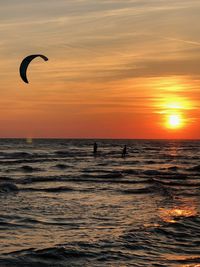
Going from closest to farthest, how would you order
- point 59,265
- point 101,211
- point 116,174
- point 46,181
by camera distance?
1. point 59,265
2. point 101,211
3. point 46,181
4. point 116,174

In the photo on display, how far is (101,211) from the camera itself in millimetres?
17250

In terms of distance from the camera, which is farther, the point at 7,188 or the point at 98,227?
the point at 7,188

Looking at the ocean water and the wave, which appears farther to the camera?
the wave

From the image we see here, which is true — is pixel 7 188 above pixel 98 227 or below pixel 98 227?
above

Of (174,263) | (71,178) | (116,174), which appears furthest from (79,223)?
(116,174)

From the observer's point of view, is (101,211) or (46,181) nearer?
(101,211)

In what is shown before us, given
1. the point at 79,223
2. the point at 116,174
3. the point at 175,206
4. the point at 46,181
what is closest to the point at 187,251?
the point at 79,223

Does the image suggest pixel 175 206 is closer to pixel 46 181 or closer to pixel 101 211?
pixel 101 211

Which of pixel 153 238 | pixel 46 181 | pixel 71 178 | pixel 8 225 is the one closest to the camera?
pixel 153 238

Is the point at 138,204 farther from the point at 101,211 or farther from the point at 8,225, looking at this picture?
the point at 8,225

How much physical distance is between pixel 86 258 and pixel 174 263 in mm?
2063

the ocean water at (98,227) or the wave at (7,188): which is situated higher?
the wave at (7,188)

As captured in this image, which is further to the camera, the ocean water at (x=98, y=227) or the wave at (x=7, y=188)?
the wave at (x=7, y=188)

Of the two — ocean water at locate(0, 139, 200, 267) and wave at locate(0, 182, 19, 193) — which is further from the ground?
wave at locate(0, 182, 19, 193)
